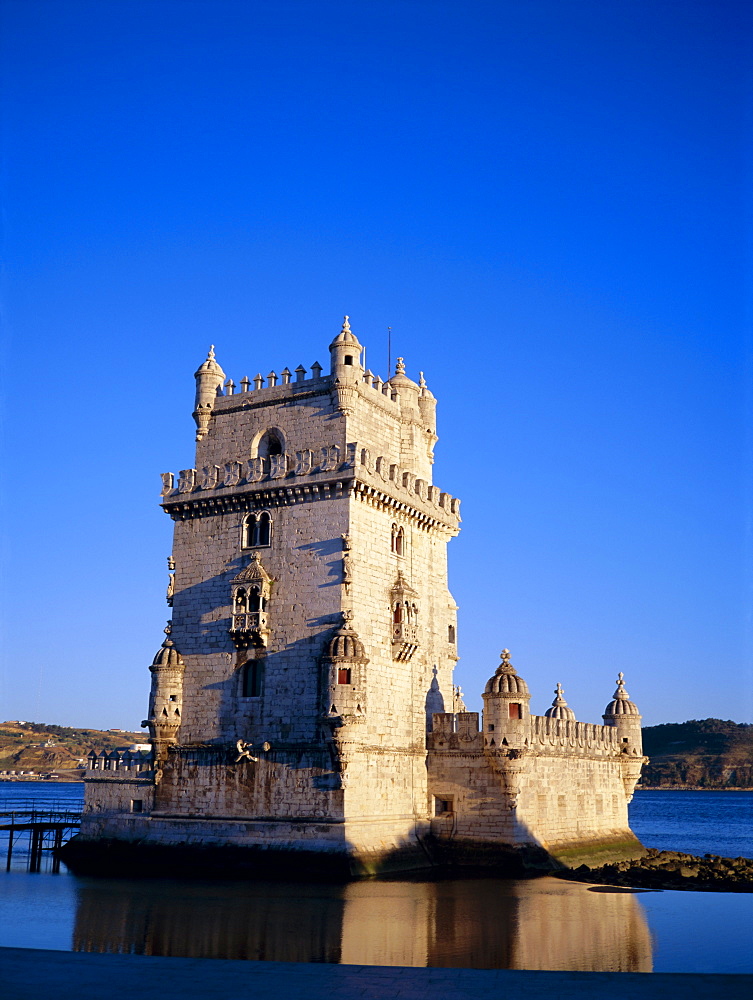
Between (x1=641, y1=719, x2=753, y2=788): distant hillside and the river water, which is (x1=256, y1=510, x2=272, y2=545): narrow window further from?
(x1=641, y1=719, x2=753, y2=788): distant hillside

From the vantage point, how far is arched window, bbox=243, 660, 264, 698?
40562 mm

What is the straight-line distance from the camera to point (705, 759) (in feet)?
615

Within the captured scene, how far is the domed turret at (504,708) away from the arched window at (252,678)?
894 centimetres

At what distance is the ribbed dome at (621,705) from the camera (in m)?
54.2

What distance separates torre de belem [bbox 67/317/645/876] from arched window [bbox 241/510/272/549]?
90 mm

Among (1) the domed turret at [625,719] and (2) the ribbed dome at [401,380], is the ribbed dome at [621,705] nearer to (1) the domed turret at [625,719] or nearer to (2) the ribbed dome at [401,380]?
(1) the domed turret at [625,719]

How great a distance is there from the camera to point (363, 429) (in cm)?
4325

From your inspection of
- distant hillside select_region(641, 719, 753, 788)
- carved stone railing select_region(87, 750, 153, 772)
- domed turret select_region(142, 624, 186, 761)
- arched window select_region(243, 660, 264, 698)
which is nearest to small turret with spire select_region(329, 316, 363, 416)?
arched window select_region(243, 660, 264, 698)

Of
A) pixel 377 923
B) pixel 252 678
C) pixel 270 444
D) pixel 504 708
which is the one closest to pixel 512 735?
pixel 504 708

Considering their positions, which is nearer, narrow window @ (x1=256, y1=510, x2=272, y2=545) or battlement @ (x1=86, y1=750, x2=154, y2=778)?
narrow window @ (x1=256, y1=510, x2=272, y2=545)

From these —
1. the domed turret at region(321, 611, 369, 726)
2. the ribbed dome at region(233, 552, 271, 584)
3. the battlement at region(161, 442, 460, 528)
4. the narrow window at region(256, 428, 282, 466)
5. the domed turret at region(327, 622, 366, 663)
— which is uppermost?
the narrow window at region(256, 428, 282, 466)

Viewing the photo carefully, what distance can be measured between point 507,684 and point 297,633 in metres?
8.65

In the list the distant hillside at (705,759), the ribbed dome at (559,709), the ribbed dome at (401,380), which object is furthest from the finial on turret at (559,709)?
the distant hillside at (705,759)

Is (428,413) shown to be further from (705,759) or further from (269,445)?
(705,759)
